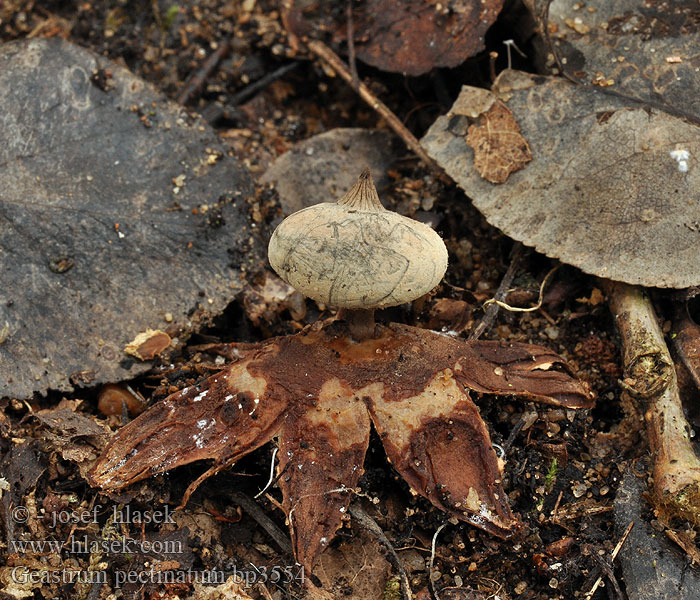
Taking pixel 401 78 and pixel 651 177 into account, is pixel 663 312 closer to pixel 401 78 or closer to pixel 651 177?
pixel 651 177

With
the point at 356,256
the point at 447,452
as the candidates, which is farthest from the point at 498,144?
the point at 447,452

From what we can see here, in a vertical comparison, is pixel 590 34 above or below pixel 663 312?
above

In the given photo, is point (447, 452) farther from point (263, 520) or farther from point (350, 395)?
point (263, 520)


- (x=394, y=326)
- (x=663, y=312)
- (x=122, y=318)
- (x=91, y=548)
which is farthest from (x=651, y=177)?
(x=91, y=548)

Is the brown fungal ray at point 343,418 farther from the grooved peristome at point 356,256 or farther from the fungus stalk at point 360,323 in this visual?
the grooved peristome at point 356,256

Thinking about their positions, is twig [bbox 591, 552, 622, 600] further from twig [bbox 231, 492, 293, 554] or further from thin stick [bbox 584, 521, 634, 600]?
twig [bbox 231, 492, 293, 554]

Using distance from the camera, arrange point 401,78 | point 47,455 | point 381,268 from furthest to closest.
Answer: point 401,78, point 47,455, point 381,268
